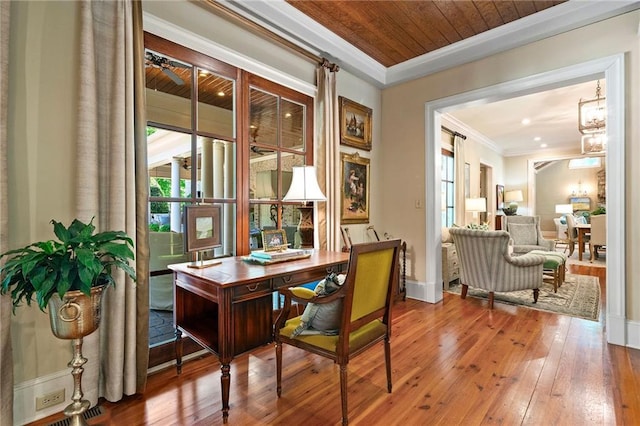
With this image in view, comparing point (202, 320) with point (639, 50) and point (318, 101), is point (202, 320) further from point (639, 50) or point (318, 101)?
point (639, 50)

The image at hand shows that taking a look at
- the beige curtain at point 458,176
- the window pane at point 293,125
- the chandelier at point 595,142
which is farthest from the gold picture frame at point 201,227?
the chandelier at point 595,142

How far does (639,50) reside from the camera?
261cm

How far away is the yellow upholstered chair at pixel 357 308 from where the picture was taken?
63.8 inches

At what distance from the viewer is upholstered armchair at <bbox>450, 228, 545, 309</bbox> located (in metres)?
3.53

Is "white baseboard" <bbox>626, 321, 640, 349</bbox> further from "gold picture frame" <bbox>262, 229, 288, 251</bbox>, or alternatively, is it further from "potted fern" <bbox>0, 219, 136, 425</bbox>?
"potted fern" <bbox>0, 219, 136, 425</bbox>

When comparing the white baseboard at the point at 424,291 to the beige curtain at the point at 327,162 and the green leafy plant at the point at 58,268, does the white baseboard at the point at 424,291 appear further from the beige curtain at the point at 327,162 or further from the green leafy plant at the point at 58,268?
the green leafy plant at the point at 58,268

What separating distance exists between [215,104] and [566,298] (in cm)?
476

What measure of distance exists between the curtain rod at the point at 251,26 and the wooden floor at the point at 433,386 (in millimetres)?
2761

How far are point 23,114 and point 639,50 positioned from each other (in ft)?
15.0

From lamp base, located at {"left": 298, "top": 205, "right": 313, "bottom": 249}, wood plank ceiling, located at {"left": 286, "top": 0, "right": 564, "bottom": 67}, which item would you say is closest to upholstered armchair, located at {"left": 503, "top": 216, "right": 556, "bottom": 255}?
wood plank ceiling, located at {"left": 286, "top": 0, "right": 564, "bottom": 67}

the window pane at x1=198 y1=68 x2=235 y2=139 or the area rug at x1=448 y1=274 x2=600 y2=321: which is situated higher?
the window pane at x1=198 y1=68 x2=235 y2=139

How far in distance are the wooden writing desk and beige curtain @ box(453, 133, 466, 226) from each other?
464 centimetres

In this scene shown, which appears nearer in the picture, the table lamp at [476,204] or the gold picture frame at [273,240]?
the gold picture frame at [273,240]

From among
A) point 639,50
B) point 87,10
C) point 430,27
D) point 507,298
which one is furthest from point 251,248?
point 639,50
